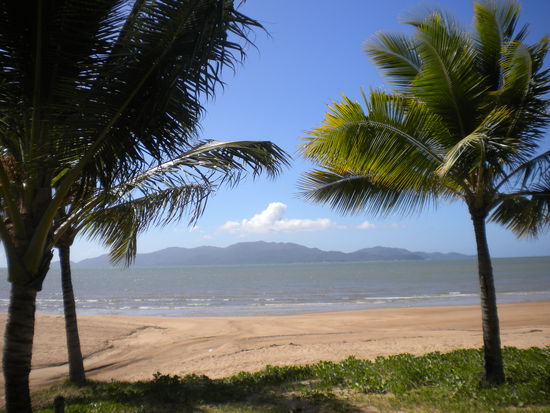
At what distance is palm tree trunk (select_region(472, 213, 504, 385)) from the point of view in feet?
18.0

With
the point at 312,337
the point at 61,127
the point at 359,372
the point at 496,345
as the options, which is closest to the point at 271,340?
the point at 312,337

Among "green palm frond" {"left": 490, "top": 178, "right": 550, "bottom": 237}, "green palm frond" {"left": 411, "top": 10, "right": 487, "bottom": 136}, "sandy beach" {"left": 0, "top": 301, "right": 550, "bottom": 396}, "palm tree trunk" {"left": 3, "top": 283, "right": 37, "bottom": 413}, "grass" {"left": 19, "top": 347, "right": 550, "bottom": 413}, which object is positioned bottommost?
"sandy beach" {"left": 0, "top": 301, "right": 550, "bottom": 396}

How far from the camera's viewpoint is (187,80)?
3869 millimetres

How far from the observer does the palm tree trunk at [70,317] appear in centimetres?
773

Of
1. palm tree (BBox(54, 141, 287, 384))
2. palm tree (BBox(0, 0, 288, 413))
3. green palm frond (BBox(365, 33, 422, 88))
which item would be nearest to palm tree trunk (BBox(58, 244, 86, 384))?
palm tree (BBox(54, 141, 287, 384))

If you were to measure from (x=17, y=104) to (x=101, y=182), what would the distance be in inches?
40.4

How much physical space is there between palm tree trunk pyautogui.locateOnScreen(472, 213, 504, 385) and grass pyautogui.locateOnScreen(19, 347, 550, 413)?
0.20 metres

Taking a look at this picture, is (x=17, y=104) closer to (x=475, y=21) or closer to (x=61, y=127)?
(x=61, y=127)

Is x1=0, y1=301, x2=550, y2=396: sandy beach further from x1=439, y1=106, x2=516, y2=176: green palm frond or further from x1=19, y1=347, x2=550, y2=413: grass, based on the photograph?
x1=439, y1=106, x2=516, y2=176: green palm frond

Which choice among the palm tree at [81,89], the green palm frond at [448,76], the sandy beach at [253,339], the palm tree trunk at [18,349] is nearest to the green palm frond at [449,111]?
the green palm frond at [448,76]

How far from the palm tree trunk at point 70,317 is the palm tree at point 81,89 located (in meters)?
3.94

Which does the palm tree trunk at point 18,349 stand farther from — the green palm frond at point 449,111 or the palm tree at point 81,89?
the green palm frond at point 449,111

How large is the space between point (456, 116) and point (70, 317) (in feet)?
24.3

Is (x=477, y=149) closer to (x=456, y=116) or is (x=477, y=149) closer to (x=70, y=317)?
(x=456, y=116)
